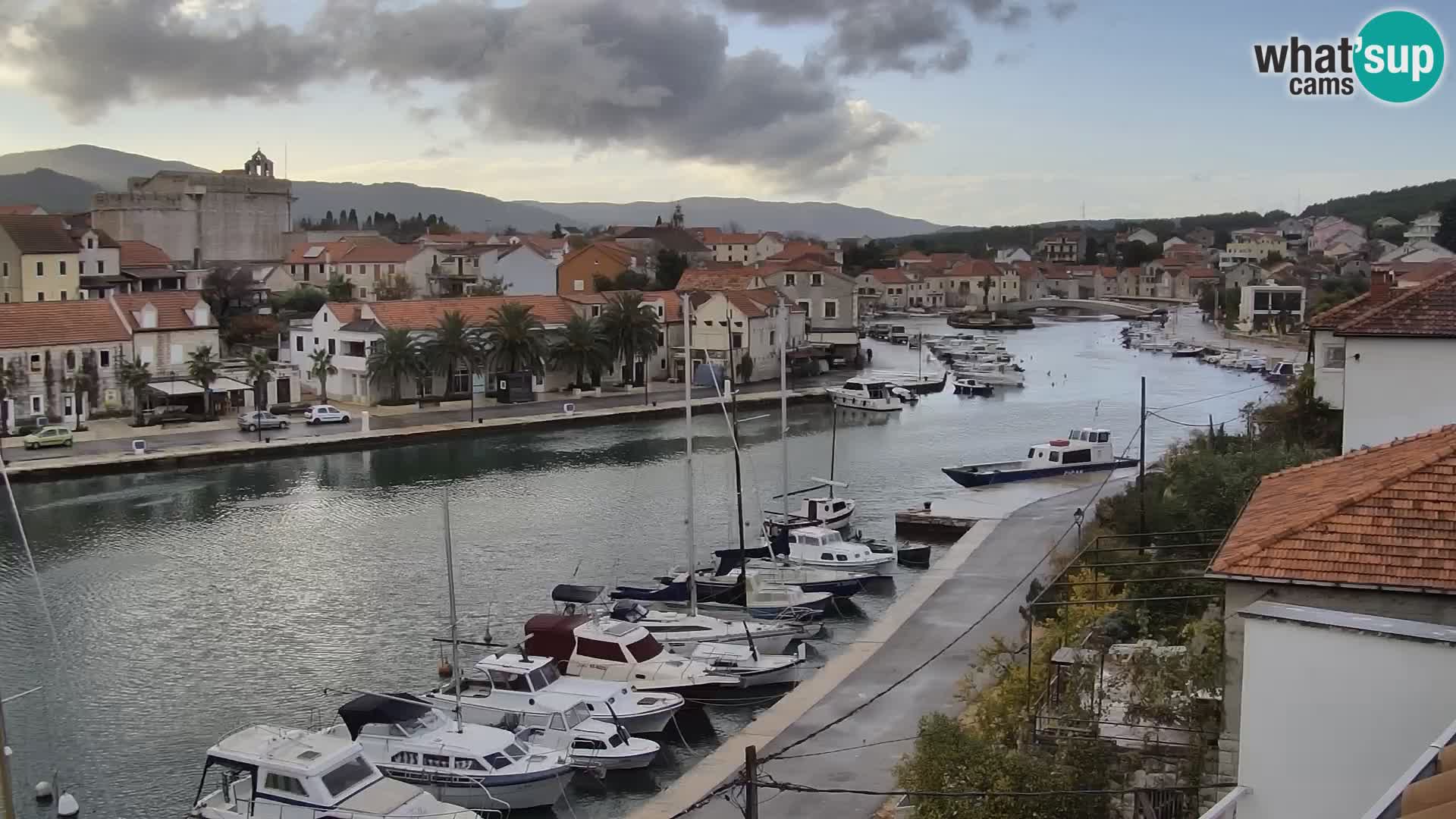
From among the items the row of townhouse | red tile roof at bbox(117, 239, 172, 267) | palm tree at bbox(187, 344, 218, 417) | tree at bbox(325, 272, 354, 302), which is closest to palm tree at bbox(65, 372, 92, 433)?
the row of townhouse

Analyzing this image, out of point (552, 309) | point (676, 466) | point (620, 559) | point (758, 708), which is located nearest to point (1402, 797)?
point (758, 708)

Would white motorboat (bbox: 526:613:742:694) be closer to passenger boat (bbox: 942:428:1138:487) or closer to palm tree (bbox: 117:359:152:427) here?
passenger boat (bbox: 942:428:1138:487)

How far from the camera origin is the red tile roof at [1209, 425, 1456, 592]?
27.9 feet

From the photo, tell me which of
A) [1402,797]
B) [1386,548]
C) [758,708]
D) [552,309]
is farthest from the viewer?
[552,309]

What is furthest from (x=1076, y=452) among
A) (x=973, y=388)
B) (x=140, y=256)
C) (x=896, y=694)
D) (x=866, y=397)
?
(x=140, y=256)

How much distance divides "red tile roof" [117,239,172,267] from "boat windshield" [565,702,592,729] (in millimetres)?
49940

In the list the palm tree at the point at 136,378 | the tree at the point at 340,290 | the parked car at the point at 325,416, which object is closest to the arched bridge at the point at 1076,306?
the tree at the point at 340,290

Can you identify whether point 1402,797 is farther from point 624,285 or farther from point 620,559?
point 624,285

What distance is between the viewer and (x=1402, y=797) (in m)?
5.48

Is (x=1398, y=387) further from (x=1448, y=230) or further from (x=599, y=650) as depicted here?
(x=1448, y=230)

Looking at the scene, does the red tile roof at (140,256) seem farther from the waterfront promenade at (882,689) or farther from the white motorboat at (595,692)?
the white motorboat at (595,692)

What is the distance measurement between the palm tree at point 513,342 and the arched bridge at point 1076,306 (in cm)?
6610

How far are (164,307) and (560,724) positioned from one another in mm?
30338

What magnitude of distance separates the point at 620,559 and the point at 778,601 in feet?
16.0
